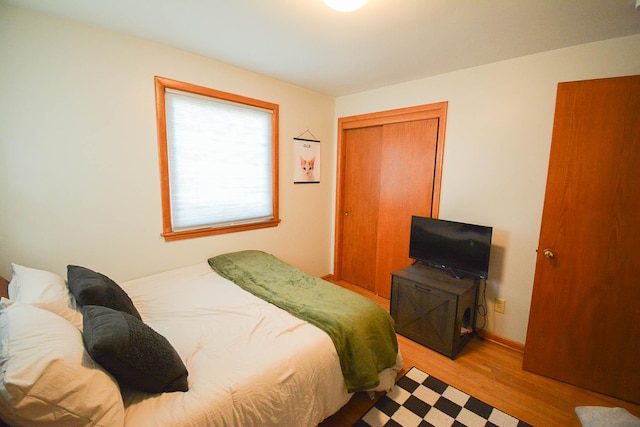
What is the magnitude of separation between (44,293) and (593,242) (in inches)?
Result: 124

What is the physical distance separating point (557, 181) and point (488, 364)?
1.46 m

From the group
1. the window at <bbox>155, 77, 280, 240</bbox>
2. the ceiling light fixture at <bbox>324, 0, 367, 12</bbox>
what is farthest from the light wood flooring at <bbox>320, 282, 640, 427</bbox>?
the ceiling light fixture at <bbox>324, 0, 367, 12</bbox>

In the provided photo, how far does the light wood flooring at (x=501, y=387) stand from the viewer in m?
1.72

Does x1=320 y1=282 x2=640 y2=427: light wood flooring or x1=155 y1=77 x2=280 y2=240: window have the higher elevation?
x1=155 y1=77 x2=280 y2=240: window

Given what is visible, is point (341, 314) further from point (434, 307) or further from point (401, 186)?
point (401, 186)

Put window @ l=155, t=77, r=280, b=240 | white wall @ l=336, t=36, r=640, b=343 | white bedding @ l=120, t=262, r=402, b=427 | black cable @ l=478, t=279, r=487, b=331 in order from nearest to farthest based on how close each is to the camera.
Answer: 1. white bedding @ l=120, t=262, r=402, b=427
2. white wall @ l=336, t=36, r=640, b=343
3. window @ l=155, t=77, r=280, b=240
4. black cable @ l=478, t=279, r=487, b=331

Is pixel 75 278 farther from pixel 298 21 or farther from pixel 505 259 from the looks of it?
pixel 505 259

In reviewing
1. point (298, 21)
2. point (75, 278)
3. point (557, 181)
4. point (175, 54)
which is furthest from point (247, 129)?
point (557, 181)

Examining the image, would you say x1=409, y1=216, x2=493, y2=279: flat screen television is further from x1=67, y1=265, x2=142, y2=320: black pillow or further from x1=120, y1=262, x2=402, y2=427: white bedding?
x1=67, y1=265, x2=142, y2=320: black pillow

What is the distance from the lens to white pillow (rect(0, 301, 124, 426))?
78 cm

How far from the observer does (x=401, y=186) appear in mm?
3029

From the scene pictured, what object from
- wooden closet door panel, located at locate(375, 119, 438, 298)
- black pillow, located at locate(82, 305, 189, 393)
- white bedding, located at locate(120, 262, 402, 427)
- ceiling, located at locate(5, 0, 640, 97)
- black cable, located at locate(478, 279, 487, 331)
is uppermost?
ceiling, located at locate(5, 0, 640, 97)

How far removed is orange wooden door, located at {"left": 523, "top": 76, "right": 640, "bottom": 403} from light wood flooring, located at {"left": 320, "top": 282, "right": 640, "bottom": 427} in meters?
0.13

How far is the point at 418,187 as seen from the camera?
2895 mm
